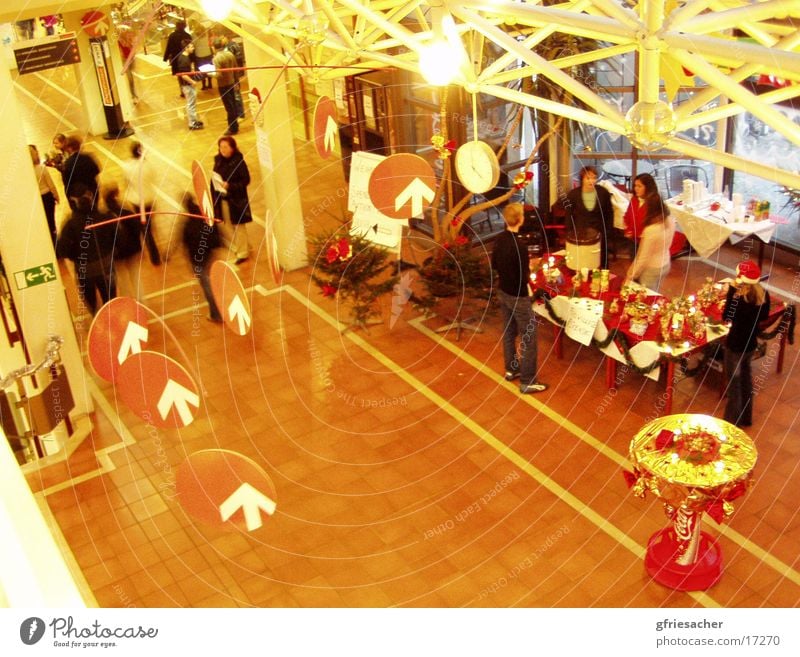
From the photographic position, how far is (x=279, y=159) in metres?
11.4

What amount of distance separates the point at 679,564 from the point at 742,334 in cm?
201

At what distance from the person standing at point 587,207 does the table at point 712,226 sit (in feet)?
3.07

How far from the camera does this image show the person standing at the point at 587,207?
1043cm

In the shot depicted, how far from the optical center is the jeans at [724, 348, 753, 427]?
798cm

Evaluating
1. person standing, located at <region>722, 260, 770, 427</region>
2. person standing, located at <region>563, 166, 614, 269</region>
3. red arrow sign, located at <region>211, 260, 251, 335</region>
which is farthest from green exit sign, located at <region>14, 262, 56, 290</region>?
person standing, located at <region>722, 260, 770, 427</region>

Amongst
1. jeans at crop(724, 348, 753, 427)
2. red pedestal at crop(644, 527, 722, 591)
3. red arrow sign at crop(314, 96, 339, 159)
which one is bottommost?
red pedestal at crop(644, 527, 722, 591)

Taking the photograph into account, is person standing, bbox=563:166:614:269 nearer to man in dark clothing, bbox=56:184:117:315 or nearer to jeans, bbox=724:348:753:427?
jeans, bbox=724:348:753:427

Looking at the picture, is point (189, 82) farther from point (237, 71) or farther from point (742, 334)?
point (742, 334)

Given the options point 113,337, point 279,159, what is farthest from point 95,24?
point 113,337

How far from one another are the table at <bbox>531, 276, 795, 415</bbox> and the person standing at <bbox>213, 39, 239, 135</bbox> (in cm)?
844

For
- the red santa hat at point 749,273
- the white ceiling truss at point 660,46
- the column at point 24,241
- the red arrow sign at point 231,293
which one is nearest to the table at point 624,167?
the red santa hat at point 749,273
